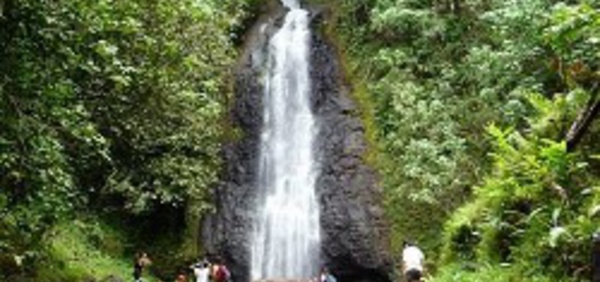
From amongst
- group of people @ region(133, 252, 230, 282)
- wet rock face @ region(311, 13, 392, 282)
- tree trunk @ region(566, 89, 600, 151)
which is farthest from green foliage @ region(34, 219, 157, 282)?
tree trunk @ region(566, 89, 600, 151)

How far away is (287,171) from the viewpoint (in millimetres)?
24531

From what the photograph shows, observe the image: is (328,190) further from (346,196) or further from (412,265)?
(412,265)

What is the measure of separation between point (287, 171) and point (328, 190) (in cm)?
188

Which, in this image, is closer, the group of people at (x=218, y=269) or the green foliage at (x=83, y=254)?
the group of people at (x=218, y=269)

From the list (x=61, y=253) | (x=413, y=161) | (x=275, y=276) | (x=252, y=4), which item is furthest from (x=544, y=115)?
(x=252, y=4)

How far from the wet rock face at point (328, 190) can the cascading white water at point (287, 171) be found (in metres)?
0.31

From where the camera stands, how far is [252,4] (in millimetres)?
30234

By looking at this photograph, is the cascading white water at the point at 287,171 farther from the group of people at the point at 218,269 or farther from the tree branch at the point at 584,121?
the tree branch at the point at 584,121

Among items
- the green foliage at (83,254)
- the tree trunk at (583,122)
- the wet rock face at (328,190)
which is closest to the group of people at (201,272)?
the green foliage at (83,254)

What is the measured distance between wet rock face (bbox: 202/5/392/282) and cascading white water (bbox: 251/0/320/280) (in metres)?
0.31

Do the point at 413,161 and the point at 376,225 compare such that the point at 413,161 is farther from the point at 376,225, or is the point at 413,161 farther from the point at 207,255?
the point at 207,255

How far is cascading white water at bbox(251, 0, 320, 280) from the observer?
22.6m

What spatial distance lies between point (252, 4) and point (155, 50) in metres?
17.2

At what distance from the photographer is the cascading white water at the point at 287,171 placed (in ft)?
74.3
